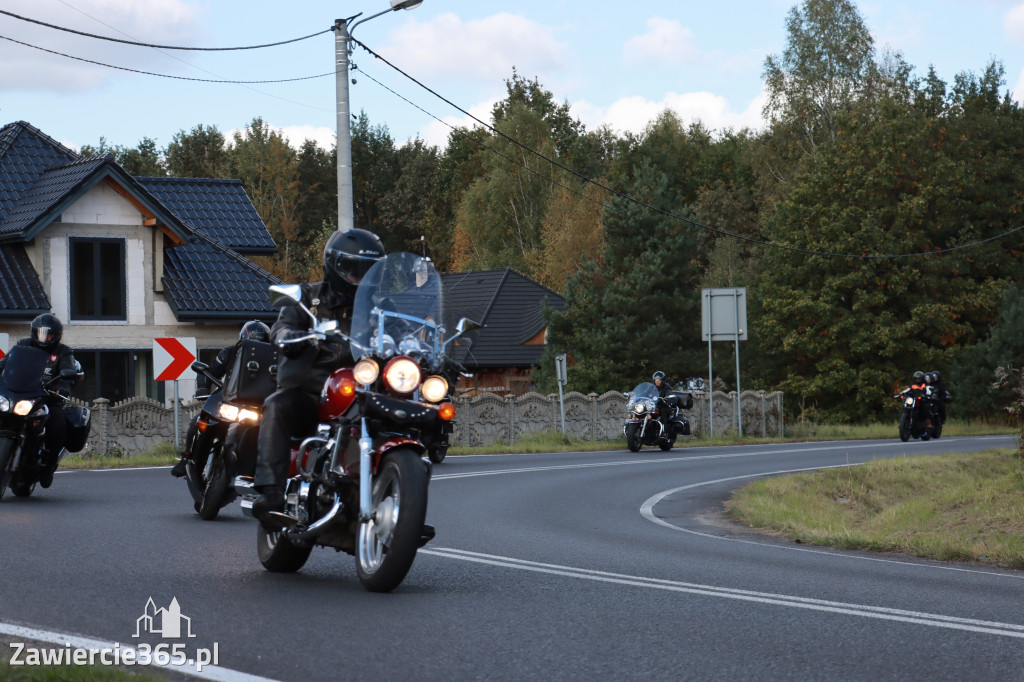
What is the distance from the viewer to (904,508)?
15.4m

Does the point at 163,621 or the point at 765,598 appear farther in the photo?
the point at 765,598

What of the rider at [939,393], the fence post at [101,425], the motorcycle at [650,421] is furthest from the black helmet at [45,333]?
the rider at [939,393]

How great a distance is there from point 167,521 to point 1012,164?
5103cm

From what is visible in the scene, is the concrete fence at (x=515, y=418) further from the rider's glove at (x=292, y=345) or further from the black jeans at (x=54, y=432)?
the rider's glove at (x=292, y=345)

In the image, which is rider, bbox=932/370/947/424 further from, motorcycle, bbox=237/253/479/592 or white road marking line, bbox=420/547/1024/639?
motorcycle, bbox=237/253/479/592

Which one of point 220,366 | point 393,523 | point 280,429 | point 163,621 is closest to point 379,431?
point 393,523

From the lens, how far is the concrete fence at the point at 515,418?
2583 cm

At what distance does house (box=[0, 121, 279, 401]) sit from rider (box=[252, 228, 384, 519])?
22738 mm

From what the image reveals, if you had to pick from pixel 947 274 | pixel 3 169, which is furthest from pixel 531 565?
pixel 947 274

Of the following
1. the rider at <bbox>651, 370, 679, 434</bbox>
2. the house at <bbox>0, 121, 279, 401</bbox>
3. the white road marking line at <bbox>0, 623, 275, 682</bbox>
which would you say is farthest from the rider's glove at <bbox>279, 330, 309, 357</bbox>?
the house at <bbox>0, 121, 279, 401</bbox>

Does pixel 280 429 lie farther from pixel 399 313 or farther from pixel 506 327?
pixel 506 327

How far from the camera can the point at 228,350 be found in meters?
11.4

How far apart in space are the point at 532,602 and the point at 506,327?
5027 cm

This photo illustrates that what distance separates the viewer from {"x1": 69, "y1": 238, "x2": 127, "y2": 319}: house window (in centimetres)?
3081
